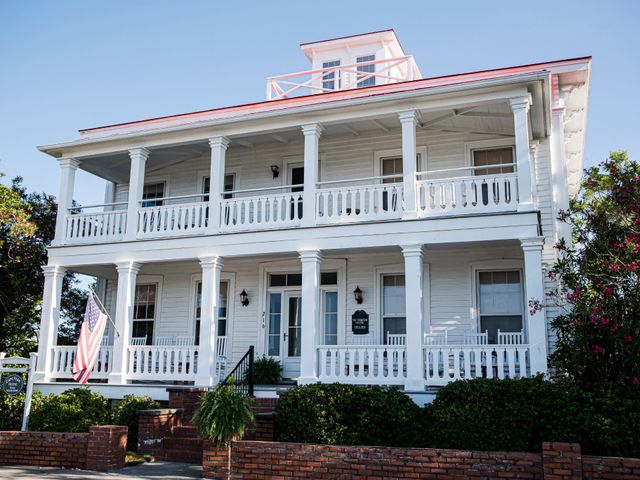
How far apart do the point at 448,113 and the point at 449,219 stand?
103 inches

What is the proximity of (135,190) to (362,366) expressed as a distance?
6.69m

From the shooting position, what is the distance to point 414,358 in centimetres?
1221

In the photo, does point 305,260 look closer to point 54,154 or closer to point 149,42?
point 149,42

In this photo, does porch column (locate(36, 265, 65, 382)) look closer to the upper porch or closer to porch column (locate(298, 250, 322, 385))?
the upper porch

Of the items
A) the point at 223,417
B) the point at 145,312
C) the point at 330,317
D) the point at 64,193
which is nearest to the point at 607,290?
the point at 223,417

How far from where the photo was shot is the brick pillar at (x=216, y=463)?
962 centimetres

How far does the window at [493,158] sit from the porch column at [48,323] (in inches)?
391

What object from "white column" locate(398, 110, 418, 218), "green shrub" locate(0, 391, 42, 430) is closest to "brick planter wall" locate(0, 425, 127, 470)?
"green shrub" locate(0, 391, 42, 430)

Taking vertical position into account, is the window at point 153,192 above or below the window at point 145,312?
above

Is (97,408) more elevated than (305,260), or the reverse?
(305,260)

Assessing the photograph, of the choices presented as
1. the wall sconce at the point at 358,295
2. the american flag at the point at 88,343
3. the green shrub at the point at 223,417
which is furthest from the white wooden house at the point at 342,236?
the green shrub at the point at 223,417

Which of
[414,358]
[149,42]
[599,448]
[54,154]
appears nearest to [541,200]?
[414,358]

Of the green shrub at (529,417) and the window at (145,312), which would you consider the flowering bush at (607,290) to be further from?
the window at (145,312)

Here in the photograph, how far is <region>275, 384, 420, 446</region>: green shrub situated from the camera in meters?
10.3
